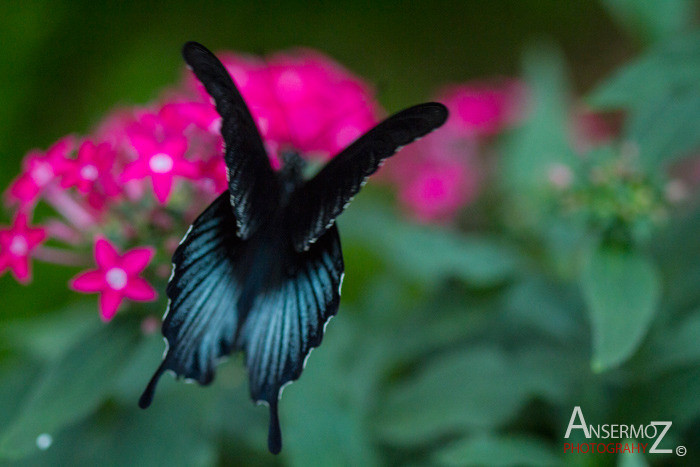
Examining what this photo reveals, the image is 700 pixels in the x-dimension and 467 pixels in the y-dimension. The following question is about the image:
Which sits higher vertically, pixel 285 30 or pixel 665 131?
pixel 285 30

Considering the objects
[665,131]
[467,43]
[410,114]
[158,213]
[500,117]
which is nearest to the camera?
[410,114]

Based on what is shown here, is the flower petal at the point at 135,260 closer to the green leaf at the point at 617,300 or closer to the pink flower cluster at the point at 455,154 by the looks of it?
the green leaf at the point at 617,300

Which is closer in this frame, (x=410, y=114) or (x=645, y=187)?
(x=410, y=114)

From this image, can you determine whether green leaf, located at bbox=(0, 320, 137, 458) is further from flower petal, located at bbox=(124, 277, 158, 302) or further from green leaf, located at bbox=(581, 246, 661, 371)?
green leaf, located at bbox=(581, 246, 661, 371)

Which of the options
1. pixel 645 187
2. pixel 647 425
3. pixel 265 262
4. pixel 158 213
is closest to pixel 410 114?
pixel 265 262

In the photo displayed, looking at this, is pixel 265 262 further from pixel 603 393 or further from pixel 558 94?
pixel 558 94

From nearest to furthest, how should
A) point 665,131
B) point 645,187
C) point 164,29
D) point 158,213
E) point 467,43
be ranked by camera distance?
point 158,213 < point 645,187 < point 665,131 < point 164,29 < point 467,43

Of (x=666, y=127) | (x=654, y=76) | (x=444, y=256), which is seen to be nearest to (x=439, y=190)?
(x=444, y=256)
